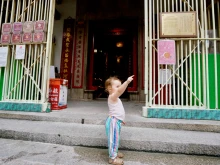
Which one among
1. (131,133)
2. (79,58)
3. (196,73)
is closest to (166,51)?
(196,73)

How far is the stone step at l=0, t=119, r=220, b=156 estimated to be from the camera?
6.88 feet

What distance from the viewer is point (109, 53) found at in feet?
35.5

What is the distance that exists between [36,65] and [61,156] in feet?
9.39

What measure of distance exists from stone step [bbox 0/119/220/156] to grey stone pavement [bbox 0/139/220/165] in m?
0.08

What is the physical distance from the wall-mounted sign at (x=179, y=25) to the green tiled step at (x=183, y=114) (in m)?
1.66

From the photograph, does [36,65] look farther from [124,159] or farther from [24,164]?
[124,159]

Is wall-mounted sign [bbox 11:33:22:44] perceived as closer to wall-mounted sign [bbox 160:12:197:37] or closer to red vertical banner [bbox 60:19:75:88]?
red vertical banner [bbox 60:19:75:88]

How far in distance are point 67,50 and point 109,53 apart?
14.7 ft

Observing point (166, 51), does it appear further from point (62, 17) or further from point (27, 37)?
point (62, 17)

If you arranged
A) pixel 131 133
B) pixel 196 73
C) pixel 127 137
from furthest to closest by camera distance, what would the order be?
pixel 196 73 < pixel 131 133 < pixel 127 137

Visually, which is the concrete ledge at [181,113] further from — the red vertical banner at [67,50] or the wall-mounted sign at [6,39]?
the red vertical banner at [67,50]

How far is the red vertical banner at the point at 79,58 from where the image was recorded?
262 inches

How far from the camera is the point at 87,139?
2.33 meters

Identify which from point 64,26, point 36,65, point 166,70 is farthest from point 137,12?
point 36,65
